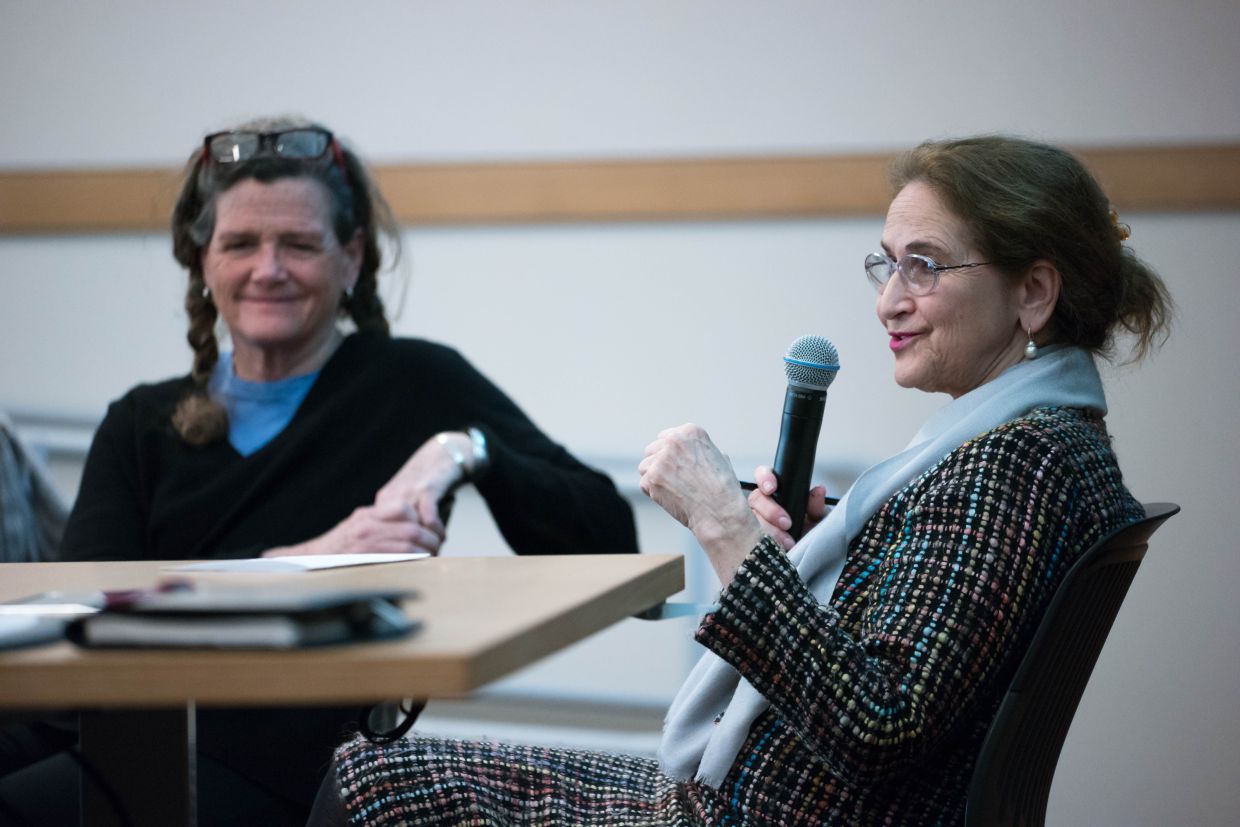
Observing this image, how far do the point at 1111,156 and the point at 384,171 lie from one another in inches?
68.3

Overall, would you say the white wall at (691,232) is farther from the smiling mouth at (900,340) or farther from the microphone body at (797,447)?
the microphone body at (797,447)

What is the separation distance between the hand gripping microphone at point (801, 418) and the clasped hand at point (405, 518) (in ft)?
1.90

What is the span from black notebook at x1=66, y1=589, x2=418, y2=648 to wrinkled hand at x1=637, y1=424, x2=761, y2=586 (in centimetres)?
49

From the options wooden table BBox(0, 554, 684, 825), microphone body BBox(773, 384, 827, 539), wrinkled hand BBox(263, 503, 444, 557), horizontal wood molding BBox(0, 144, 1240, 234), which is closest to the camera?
wooden table BBox(0, 554, 684, 825)

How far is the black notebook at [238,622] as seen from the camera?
0.74 metres

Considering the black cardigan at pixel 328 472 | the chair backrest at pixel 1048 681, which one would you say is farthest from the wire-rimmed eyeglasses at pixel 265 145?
the chair backrest at pixel 1048 681

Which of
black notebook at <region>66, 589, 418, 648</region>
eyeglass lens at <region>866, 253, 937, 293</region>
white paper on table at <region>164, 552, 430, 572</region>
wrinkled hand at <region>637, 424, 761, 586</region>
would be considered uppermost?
eyeglass lens at <region>866, 253, 937, 293</region>

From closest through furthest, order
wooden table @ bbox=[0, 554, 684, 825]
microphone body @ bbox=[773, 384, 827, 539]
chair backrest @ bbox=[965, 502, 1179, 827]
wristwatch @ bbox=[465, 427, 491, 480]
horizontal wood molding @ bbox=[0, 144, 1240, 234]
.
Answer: wooden table @ bbox=[0, 554, 684, 825] → chair backrest @ bbox=[965, 502, 1179, 827] → microphone body @ bbox=[773, 384, 827, 539] → wristwatch @ bbox=[465, 427, 491, 480] → horizontal wood molding @ bbox=[0, 144, 1240, 234]

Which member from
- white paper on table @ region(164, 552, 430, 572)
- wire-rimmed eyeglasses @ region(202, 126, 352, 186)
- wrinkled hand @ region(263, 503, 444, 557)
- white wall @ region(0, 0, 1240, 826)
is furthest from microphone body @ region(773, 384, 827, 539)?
white wall @ region(0, 0, 1240, 826)

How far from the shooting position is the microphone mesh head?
1.42 m

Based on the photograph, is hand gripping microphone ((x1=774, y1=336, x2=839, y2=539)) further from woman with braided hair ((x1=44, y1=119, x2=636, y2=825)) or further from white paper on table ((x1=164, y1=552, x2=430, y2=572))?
woman with braided hair ((x1=44, y1=119, x2=636, y2=825))

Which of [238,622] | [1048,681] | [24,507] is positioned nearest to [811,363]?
[1048,681]

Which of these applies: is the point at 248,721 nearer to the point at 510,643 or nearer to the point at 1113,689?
the point at 510,643

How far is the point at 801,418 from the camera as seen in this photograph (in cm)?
141
